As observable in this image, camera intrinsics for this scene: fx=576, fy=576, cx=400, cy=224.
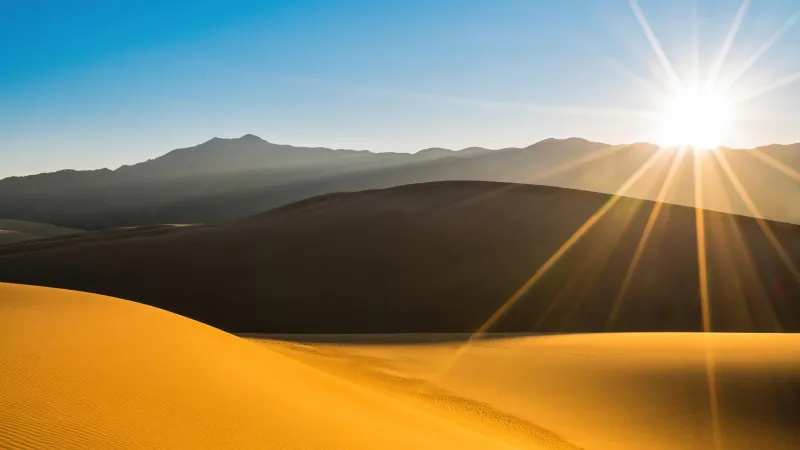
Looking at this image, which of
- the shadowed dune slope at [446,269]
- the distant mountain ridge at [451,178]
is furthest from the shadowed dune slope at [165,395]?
the distant mountain ridge at [451,178]

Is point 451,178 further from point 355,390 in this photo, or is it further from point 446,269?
point 355,390

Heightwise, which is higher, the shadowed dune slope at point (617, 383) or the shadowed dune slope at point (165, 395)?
the shadowed dune slope at point (165, 395)

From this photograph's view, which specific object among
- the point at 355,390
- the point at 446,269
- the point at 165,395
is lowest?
the point at 355,390

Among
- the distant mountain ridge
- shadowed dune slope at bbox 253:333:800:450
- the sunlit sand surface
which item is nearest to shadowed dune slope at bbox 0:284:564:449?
the sunlit sand surface

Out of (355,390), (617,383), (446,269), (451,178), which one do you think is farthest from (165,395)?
(451,178)

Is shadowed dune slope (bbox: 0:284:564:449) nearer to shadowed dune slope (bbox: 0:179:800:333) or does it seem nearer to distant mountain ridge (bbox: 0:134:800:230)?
shadowed dune slope (bbox: 0:179:800:333)

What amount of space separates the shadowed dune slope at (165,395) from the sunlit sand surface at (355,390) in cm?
2

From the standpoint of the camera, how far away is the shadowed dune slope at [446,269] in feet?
72.1

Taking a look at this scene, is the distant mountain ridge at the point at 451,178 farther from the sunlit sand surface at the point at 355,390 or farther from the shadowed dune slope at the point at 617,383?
the sunlit sand surface at the point at 355,390

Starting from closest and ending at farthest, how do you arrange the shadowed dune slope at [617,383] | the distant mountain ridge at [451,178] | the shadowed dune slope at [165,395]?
the shadowed dune slope at [165,395] < the shadowed dune slope at [617,383] < the distant mountain ridge at [451,178]

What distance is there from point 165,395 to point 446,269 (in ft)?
71.2

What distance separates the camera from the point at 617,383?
33.0ft

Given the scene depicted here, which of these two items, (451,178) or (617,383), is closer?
(617,383)

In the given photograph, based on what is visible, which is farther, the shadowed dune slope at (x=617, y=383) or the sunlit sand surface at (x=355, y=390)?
the shadowed dune slope at (x=617, y=383)
